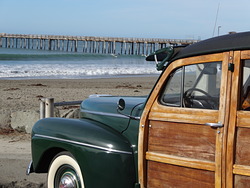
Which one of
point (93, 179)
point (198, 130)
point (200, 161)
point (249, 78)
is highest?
point (249, 78)

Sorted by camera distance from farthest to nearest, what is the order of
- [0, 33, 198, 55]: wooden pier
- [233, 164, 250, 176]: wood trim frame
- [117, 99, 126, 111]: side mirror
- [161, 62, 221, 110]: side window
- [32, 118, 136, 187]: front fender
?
[0, 33, 198, 55]: wooden pier
[117, 99, 126, 111]: side mirror
[32, 118, 136, 187]: front fender
[161, 62, 221, 110]: side window
[233, 164, 250, 176]: wood trim frame

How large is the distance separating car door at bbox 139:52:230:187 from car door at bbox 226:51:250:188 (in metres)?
0.05

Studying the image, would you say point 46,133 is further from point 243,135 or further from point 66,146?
point 243,135

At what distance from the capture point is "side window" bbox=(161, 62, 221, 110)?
154 inches

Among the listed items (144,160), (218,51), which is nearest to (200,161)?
(144,160)

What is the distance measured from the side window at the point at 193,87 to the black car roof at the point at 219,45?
11cm

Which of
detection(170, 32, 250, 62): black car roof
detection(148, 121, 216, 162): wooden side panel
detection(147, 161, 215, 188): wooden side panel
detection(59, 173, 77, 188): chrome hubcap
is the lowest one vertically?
detection(59, 173, 77, 188): chrome hubcap

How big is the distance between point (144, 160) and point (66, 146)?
0.97 meters

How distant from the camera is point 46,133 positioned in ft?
16.8

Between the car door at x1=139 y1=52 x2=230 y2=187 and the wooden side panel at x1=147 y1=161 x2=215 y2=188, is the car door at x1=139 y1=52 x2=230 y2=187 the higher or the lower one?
the higher one

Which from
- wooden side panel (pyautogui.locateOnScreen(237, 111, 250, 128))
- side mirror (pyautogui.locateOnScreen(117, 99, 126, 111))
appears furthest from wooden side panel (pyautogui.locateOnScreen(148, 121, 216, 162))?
side mirror (pyautogui.locateOnScreen(117, 99, 126, 111))

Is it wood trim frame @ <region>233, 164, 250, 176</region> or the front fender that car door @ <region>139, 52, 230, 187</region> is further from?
the front fender

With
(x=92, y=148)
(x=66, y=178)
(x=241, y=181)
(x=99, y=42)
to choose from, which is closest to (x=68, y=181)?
(x=66, y=178)

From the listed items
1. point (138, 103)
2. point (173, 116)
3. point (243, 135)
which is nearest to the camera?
point (243, 135)
